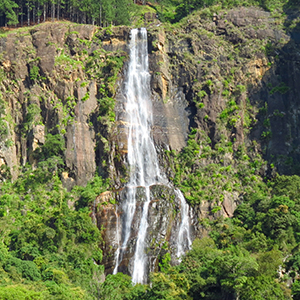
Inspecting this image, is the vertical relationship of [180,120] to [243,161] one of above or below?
above

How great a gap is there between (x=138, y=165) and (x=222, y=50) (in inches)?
899

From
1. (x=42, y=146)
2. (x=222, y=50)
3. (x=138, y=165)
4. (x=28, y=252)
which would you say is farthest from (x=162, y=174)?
(x=222, y=50)

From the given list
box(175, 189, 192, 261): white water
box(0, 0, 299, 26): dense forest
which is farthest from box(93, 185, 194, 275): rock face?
box(0, 0, 299, 26): dense forest

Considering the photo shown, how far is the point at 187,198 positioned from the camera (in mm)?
53562

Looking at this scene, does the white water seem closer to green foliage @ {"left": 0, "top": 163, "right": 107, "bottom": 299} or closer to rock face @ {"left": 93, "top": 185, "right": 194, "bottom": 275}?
rock face @ {"left": 93, "top": 185, "right": 194, "bottom": 275}

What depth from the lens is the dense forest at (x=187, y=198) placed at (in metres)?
40.3

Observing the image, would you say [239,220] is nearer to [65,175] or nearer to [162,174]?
[162,174]

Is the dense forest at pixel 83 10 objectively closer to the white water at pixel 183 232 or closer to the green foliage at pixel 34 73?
the green foliage at pixel 34 73

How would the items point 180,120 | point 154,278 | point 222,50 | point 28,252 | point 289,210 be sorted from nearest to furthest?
point 154,278, point 28,252, point 289,210, point 180,120, point 222,50

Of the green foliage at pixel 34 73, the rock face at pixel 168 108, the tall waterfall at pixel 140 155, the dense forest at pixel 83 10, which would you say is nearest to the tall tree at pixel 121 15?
the dense forest at pixel 83 10

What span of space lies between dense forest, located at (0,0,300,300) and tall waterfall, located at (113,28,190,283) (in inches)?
73.5

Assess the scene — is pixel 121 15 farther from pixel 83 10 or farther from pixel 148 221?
pixel 148 221

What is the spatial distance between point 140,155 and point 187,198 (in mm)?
7543

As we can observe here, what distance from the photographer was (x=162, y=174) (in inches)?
2217
